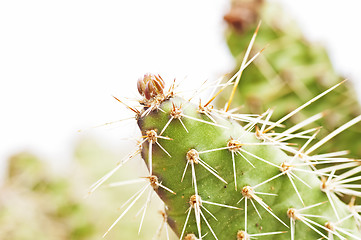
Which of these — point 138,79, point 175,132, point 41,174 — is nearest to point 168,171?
point 175,132

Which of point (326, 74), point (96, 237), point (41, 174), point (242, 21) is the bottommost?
point (96, 237)

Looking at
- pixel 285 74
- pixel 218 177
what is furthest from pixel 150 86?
pixel 285 74

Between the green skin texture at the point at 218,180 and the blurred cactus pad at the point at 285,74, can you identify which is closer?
the green skin texture at the point at 218,180

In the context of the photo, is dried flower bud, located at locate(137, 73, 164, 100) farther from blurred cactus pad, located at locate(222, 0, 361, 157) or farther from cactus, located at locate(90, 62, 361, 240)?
blurred cactus pad, located at locate(222, 0, 361, 157)

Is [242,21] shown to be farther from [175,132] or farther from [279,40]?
[175,132]

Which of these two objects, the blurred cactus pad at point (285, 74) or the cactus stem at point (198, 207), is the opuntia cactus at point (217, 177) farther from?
the blurred cactus pad at point (285, 74)

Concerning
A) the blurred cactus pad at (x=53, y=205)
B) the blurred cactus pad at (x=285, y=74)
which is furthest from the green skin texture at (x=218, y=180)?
the blurred cactus pad at (x=53, y=205)
